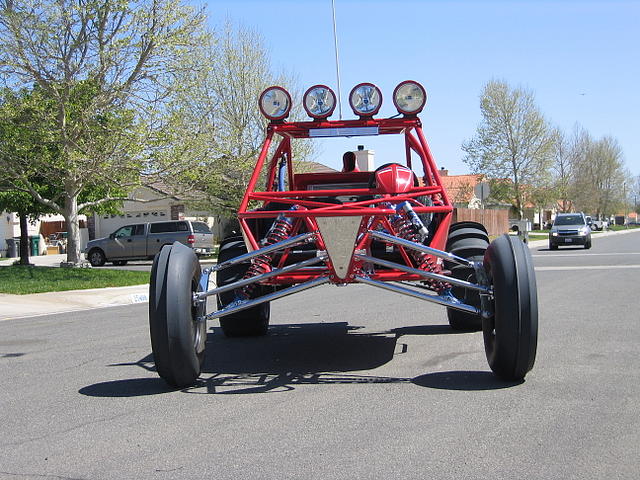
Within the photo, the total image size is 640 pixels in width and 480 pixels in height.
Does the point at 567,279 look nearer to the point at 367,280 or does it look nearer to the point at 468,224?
the point at 468,224

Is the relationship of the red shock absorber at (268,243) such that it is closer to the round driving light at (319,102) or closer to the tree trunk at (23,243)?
the round driving light at (319,102)

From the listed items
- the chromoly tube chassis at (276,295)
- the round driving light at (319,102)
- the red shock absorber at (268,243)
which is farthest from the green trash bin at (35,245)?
the chromoly tube chassis at (276,295)

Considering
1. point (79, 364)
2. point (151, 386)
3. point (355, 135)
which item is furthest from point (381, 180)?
point (79, 364)

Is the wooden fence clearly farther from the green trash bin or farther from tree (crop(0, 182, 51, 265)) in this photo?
the green trash bin

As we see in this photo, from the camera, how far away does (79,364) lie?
24.2ft

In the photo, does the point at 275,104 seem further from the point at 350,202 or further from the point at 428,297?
the point at 428,297

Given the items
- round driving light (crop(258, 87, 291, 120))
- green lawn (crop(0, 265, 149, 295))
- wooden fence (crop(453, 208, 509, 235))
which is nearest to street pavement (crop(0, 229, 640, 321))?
green lawn (crop(0, 265, 149, 295))

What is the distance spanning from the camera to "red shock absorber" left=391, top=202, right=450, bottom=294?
6449 millimetres

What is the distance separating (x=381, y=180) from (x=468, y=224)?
139cm

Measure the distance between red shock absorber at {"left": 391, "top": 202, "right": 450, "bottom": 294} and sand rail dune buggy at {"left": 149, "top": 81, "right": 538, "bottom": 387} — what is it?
0.01 meters

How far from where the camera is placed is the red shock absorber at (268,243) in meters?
6.69

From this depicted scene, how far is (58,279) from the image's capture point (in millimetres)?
18047

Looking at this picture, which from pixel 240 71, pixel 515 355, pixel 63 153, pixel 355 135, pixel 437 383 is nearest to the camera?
pixel 515 355

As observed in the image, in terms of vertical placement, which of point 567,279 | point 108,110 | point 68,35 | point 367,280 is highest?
point 68,35
